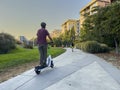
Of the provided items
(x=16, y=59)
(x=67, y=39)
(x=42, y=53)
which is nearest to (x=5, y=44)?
(x=16, y=59)

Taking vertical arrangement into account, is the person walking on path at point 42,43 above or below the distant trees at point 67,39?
below

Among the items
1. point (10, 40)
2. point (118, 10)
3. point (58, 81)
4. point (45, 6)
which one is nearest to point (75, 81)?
point (58, 81)

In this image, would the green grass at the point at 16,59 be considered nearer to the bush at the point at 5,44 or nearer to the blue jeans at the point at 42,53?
the blue jeans at the point at 42,53

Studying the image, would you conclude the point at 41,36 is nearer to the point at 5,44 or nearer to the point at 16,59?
the point at 16,59

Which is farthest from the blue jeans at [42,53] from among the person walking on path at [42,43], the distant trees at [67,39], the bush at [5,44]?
the distant trees at [67,39]

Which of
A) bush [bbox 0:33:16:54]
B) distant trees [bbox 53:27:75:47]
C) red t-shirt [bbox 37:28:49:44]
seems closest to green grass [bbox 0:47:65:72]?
red t-shirt [bbox 37:28:49:44]

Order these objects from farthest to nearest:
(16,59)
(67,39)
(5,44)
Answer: (67,39) < (5,44) < (16,59)

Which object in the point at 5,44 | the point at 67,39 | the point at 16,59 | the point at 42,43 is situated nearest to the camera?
the point at 42,43

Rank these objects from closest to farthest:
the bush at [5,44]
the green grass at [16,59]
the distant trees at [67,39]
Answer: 1. the green grass at [16,59]
2. the bush at [5,44]
3. the distant trees at [67,39]

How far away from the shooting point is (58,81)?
20.2 ft

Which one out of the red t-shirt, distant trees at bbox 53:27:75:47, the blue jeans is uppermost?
distant trees at bbox 53:27:75:47

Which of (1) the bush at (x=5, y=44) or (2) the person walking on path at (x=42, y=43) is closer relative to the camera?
(2) the person walking on path at (x=42, y=43)

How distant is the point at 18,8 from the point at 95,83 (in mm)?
19055

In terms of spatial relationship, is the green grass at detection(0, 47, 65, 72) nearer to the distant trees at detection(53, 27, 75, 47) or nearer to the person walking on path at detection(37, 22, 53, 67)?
the person walking on path at detection(37, 22, 53, 67)
